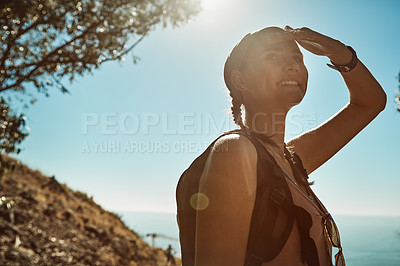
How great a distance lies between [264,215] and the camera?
1.45 metres

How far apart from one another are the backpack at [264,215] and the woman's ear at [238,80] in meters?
0.46

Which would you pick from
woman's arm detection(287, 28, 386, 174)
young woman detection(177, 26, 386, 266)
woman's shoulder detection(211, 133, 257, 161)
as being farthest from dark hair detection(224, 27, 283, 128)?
woman's arm detection(287, 28, 386, 174)

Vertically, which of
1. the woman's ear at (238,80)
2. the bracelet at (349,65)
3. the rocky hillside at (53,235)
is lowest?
the rocky hillside at (53,235)

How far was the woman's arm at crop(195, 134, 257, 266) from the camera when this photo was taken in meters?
1.36

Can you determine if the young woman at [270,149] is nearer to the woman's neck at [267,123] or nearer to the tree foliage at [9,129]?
the woman's neck at [267,123]

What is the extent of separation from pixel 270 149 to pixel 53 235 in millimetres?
12064

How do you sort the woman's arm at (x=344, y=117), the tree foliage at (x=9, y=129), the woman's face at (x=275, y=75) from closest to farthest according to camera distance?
the woman's face at (x=275, y=75) < the woman's arm at (x=344, y=117) < the tree foliage at (x=9, y=129)

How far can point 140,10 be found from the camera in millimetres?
8922

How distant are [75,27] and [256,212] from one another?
818 cm

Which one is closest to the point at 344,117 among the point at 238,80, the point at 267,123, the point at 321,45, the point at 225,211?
the point at 321,45

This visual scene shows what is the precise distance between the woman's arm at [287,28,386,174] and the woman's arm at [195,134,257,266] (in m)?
1.20

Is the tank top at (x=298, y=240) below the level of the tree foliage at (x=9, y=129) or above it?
below

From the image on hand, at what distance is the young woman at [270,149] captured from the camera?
1383 mm

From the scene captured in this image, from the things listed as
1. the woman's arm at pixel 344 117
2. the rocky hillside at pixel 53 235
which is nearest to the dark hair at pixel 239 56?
the woman's arm at pixel 344 117
